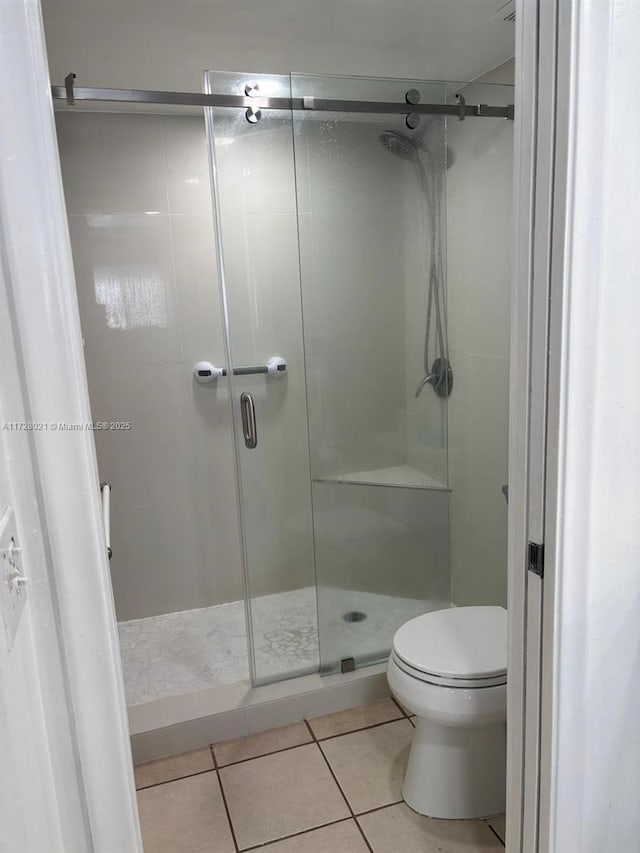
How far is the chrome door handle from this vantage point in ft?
7.27

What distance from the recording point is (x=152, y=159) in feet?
8.13

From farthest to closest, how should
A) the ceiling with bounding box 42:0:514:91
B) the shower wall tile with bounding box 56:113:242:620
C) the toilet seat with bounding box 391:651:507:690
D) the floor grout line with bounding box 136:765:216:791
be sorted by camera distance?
the shower wall tile with bounding box 56:113:242:620 → the floor grout line with bounding box 136:765:216:791 → the ceiling with bounding box 42:0:514:91 → the toilet seat with bounding box 391:651:507:690

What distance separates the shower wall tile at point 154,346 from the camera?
246cm

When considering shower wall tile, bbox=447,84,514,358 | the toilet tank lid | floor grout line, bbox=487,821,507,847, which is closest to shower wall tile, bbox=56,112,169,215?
shower wall tile, bbox=447,84,514,358

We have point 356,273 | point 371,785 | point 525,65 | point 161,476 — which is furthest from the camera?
point 161,476

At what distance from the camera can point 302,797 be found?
179 cm

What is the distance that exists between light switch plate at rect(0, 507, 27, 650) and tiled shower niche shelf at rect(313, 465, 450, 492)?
1.60 metres

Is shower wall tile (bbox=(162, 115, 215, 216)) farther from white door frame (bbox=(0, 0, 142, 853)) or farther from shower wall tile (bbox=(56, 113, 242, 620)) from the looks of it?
white door frame (bbox=(0, 0, 142, 853))

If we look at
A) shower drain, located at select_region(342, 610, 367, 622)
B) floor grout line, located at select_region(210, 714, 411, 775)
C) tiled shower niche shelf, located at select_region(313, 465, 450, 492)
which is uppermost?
tiled shower niche shelf, located at select_region(313, 465, 450, 492)

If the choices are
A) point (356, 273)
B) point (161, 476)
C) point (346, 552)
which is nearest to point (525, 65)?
point (356, 273)

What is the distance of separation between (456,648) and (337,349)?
3.59 ft

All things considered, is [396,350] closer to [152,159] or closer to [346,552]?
[346,552]

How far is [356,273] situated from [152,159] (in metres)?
1.01

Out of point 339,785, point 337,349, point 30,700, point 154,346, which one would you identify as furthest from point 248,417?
point 30,700
